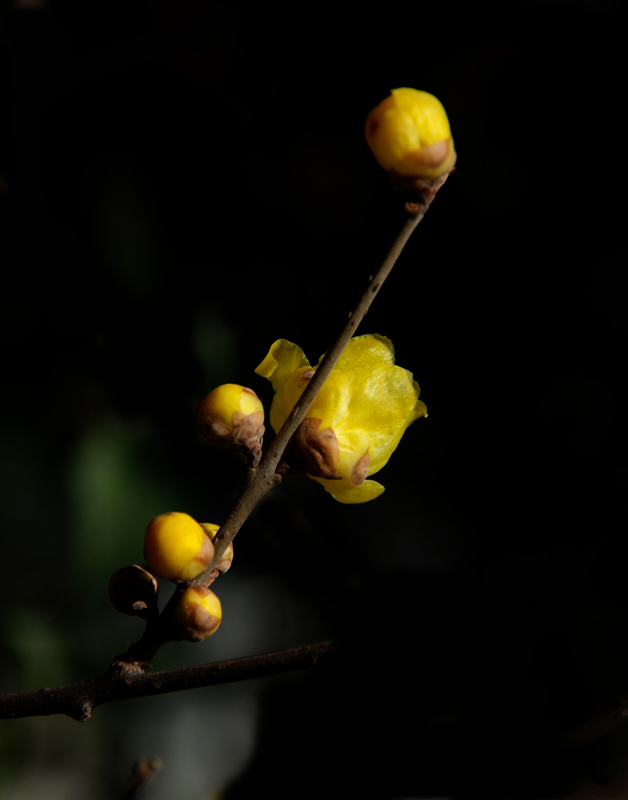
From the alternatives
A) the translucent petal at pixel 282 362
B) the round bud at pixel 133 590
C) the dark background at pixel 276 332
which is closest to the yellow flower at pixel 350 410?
the translucent petal at pixel 282 362

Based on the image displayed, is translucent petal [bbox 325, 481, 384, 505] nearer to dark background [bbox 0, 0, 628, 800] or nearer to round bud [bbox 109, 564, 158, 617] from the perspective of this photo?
round bud [bbox 109, 564, 158, 617]

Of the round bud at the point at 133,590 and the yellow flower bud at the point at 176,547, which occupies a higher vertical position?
the yellow flower bud at the point at 176,547

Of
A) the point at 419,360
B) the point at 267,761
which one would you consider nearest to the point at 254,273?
the point at 419,360

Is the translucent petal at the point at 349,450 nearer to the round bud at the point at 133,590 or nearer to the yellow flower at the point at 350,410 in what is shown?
the yellow flower at the point at 350,410

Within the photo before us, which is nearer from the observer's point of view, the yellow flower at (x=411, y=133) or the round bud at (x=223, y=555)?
the yellow flower at (x=411, y=133)

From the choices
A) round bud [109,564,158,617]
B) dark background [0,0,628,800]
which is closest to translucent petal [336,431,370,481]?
round bud [109,564,158,617]

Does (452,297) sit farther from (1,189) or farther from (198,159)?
(1,189)

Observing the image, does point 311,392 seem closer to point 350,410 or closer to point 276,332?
point 350,410
